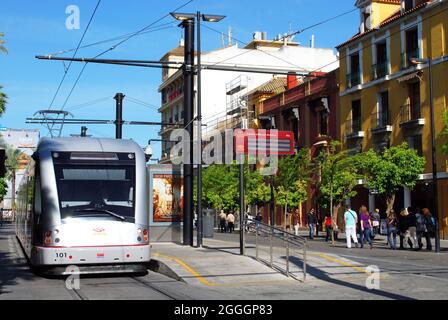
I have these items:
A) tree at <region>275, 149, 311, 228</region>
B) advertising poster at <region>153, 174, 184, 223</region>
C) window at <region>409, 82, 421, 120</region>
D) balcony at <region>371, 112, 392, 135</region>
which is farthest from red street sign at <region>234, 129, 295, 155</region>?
tree at <region>275, 149, 311, 228</region>

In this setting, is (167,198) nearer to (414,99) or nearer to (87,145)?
(87,145)

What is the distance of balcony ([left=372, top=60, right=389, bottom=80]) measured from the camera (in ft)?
127

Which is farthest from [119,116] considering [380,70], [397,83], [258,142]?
[380,70]

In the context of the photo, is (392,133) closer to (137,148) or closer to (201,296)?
(137,148)

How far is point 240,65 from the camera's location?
2547 inches

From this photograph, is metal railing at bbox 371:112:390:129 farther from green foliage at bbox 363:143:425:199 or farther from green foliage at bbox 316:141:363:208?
green foliage at bbox 363:143:425:199

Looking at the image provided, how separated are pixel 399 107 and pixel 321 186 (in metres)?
7.92

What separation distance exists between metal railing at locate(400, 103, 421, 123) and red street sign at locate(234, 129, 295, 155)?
51.9 ft

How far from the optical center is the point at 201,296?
422 inches

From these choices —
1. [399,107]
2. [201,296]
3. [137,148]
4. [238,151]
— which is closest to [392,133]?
[399,107]

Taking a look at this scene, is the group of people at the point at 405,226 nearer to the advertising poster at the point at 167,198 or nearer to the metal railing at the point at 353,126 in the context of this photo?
the advertising poster at the point at 167,198

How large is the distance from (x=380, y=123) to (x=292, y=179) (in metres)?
6.55

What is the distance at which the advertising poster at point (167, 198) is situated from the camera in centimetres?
2191

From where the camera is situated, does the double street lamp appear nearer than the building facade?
Yes
